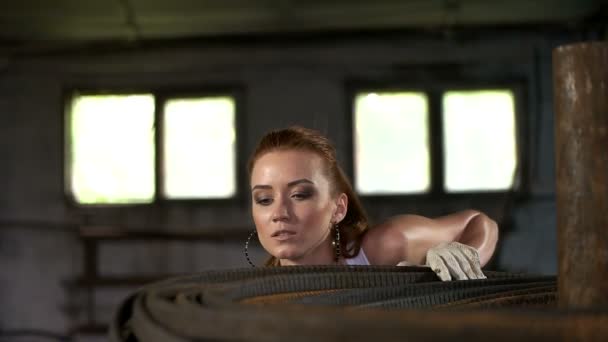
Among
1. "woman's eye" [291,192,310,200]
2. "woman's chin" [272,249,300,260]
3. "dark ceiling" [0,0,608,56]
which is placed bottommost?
"woman's chin" [272,249,300,260]

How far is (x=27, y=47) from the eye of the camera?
4.97 metres

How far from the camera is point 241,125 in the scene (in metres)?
4.88

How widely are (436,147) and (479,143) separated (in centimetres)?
27

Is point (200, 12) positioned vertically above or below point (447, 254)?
above

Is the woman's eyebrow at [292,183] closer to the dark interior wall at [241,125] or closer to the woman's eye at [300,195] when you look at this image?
the woman's eye at [300,195]

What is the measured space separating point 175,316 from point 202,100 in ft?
14.9

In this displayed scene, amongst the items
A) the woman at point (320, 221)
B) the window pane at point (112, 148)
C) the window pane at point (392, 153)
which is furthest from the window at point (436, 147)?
the woman at point (320, 221)

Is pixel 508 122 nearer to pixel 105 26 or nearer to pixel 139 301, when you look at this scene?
pixel 105 26

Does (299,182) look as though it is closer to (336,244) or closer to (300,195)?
(300,195)

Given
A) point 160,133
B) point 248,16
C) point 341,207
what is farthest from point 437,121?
point 341,207

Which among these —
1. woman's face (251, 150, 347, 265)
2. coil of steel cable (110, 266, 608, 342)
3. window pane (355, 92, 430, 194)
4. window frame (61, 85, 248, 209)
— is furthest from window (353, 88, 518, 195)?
coil of steel cable (110, 266, 608, 342)

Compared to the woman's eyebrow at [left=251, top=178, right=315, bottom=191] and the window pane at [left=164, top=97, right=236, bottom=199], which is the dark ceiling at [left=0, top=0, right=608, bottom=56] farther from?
the woman's eyebrow at [left=251, top=178, right=315, bottom=191]

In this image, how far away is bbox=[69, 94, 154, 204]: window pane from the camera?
4.96 meters

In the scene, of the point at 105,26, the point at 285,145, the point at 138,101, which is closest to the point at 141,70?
the point at 138,101
